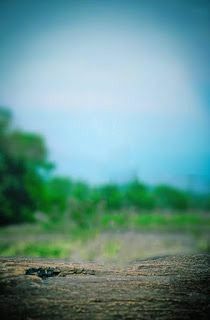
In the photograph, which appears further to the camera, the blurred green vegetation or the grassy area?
the blurred green vegetation

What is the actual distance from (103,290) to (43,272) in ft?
1.80

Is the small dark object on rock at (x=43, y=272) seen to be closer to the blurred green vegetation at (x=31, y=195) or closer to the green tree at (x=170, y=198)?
the blurred green vegetation at (x=31, y=195)

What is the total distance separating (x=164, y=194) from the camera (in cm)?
5856

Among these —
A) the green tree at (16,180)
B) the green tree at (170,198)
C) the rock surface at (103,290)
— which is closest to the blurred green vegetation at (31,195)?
the green tree at (16,180)

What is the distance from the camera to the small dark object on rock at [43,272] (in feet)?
8.90

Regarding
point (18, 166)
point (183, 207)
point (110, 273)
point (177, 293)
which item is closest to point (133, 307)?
point (177, 293)

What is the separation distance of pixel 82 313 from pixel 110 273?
2.04 ft

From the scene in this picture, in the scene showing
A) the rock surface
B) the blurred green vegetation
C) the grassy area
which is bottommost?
the rock surface

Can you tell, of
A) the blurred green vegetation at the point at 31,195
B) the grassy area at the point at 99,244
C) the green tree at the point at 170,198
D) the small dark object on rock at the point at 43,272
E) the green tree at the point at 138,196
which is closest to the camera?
the small dark object on rock at the point at 43,272

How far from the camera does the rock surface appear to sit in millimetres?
2164

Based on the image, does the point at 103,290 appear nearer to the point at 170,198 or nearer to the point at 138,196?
the point at 138,196

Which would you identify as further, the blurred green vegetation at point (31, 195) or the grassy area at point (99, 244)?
the blurred green vegetation at point (31, 195)

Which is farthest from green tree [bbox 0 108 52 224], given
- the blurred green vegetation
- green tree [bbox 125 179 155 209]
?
green tree [bbox 125 179 155 209]

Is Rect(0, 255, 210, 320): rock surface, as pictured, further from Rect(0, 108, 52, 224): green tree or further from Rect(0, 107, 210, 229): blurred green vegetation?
Rect(0, 108, 52, 224): green tree
